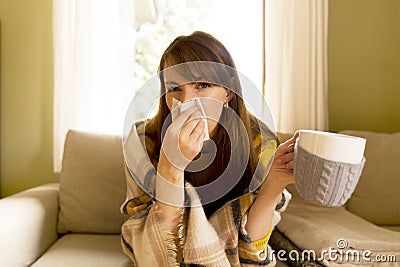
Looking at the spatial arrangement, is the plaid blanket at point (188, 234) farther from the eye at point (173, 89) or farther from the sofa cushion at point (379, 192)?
the sofa cushion at point (379, 192)

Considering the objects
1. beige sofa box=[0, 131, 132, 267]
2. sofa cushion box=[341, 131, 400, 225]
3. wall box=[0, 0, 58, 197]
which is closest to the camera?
beige sofa box=[0, 131, 132, 267]

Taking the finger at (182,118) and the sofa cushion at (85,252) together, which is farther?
the sofa cushion at (85,252)

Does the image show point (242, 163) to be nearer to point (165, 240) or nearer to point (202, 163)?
point (202, 163)

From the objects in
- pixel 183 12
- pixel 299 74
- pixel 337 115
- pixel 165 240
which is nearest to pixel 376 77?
pixel 337 115

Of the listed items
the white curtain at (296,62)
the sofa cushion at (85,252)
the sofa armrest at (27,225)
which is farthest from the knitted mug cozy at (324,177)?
the white curtain at (296,62)

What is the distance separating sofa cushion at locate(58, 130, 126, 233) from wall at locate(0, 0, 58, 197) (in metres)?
0.53

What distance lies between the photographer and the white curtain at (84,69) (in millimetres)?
2123

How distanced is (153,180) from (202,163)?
0.13 m

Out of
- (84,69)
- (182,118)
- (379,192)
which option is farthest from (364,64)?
(182,118)

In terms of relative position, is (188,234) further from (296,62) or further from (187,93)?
(296,62)

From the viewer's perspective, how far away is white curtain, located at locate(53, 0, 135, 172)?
6.97ft

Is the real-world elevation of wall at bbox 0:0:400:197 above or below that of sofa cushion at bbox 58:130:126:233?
above

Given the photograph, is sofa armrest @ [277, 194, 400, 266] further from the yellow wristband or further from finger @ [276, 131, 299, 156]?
finger @ [276, 131, 299, 156]

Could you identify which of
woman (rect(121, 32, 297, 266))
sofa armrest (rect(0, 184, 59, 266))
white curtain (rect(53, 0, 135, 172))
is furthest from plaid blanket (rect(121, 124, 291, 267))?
white curtain (rect(53, 0, 135, 172))
